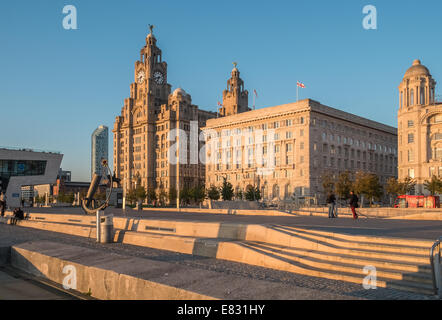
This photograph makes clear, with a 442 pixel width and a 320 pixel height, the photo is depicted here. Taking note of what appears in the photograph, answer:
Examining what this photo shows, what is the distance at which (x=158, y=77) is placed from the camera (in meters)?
132

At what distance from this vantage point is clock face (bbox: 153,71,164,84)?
431 feet

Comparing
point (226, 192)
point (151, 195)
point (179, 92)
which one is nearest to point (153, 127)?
point (179, 92)

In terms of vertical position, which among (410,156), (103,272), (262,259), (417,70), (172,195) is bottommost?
(172,195)

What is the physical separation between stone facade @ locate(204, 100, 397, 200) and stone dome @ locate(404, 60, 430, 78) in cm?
1889

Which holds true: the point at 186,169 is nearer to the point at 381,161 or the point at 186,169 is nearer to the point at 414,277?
the point at 381,161

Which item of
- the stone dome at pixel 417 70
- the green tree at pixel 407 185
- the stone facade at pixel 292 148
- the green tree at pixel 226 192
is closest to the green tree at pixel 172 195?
the stone facade at pixel 292 148

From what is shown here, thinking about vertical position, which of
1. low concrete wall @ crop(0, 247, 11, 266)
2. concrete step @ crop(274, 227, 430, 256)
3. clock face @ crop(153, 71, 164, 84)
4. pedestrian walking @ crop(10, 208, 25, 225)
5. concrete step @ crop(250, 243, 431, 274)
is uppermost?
clock face @ crop(153, 71, 164, 84)

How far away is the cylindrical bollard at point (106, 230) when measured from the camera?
50.1ft

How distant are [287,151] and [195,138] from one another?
4876 centimetres

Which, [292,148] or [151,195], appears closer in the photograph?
[292,148]

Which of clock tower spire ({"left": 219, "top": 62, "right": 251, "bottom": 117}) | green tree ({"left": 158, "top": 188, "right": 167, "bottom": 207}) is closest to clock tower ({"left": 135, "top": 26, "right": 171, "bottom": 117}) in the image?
clock tower spire ({"left": 219, "top": 62, "right": 251, "bottom": 117})

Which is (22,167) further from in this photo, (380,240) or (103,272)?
(380,240)

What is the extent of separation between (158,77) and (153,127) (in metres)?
18.7

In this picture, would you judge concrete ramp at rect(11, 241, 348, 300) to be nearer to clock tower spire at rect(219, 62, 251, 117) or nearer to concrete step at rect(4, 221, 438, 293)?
concrete step at rect(4, 221, 438, 293)
